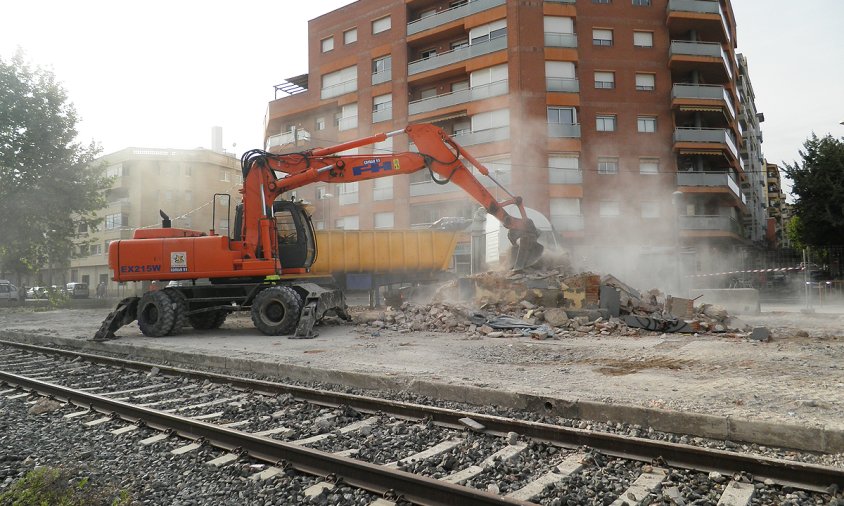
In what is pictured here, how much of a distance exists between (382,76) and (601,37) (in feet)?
43.1

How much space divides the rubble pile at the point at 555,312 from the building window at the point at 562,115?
673 inches

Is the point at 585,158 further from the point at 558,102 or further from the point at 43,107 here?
the point at 43,107

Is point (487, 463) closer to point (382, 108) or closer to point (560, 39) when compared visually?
point (560, 39)

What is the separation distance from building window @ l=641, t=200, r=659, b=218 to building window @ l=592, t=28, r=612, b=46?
30.5 ft

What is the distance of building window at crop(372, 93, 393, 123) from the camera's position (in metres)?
32.6

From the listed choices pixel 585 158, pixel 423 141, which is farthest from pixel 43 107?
pixel 585 158

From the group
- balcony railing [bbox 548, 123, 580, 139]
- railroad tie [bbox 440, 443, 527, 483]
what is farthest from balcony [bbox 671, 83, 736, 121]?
railroad tie [bbox 440, 443, 527, 483]

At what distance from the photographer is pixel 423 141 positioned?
1245 centimetres

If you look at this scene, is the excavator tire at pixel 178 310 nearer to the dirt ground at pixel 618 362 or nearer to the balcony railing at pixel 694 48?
the dirt ground at pixel 618 362

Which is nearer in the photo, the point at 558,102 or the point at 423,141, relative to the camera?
the point at 423,141

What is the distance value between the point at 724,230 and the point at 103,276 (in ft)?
176

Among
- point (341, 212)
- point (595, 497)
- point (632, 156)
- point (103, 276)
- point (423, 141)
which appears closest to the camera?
point (595, 497)

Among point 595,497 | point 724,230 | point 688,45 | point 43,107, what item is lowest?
point 595,497

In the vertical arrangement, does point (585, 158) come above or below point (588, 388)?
above
